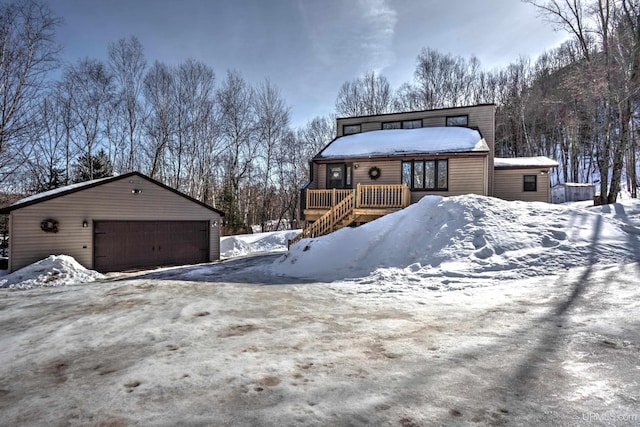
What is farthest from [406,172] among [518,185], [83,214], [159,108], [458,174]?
[159,108]

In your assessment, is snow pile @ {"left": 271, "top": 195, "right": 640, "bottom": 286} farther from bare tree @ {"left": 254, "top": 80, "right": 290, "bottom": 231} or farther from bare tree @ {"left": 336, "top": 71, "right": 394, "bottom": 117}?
bare tree @ {"left": 336, "top": 71, "right": 394, "bottom": 117}

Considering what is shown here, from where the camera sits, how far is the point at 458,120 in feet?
55.5

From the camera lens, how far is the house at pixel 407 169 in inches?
513

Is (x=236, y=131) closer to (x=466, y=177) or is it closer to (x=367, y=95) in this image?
(x=367, y=95)

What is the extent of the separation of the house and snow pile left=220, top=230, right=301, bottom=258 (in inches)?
213

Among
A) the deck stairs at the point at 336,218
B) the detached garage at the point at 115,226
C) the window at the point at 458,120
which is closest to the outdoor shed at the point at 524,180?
the window at the point at 458,120

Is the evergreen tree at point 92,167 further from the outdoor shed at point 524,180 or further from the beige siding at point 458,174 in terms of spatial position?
the outdoor shed at point 524,180

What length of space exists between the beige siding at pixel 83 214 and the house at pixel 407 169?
20.1ft

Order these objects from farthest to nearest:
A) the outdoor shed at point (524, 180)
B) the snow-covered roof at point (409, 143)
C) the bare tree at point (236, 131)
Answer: the bare tree at point (236, 131) < the outdoor shed at point (524, 180) < the snow-covered roof at point (409, 143)

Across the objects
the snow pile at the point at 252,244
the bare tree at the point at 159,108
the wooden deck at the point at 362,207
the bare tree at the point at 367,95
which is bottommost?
the snow pile at the point at 252,244

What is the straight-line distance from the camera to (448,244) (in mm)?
8266

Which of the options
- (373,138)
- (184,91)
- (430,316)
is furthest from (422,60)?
(430,316)

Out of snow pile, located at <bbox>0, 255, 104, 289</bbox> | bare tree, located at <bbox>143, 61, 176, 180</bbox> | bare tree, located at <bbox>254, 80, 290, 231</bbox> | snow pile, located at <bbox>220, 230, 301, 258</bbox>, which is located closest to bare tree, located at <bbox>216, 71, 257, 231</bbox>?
bare tree, located at <bbox>254, 80, 290, 231</bbox>

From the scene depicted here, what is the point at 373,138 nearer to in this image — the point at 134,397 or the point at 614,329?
the point at 614,329
